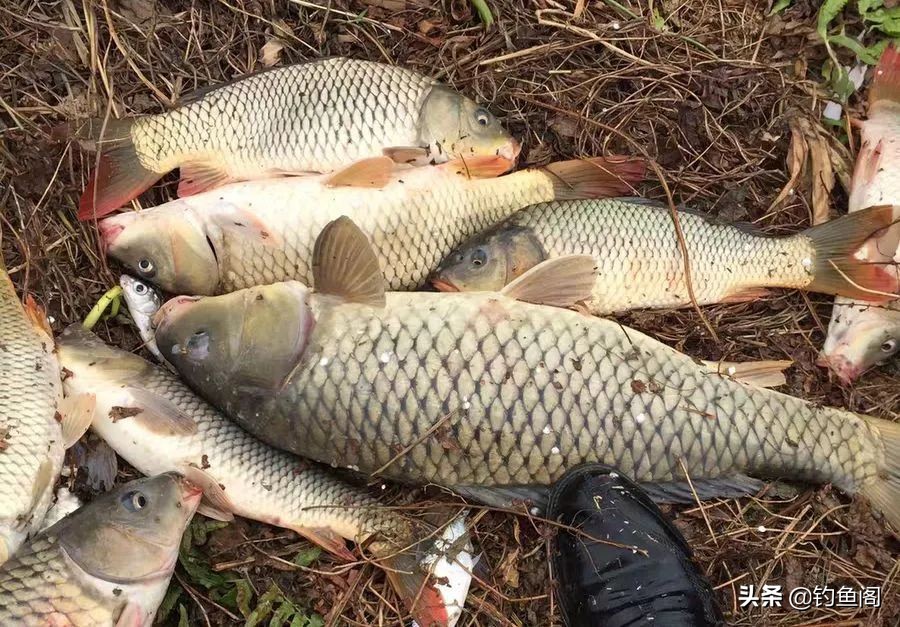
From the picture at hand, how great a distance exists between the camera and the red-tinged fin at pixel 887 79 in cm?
293

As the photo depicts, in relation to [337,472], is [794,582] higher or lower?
lower

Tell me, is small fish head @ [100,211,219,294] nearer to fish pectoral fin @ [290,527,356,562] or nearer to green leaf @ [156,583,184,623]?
fish pectoral fin @ [290,527,356,562]


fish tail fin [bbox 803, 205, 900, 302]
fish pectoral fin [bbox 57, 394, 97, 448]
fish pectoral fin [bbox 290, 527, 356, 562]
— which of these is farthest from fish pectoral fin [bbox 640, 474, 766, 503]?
fish pectoral fin [bbox 57, 394, 97, 448]

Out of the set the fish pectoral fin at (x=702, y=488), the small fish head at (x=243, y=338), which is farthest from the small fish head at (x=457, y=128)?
the fish pectoral fin at (x=702, y=488)

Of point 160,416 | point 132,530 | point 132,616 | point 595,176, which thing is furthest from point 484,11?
point 132,616

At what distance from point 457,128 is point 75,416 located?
5.65 ft

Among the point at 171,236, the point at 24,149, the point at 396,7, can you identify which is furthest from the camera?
the point at 396,7

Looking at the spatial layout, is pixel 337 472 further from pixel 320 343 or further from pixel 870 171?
pixel 870 171

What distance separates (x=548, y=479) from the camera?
2.52 m

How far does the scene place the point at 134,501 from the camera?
2443mm

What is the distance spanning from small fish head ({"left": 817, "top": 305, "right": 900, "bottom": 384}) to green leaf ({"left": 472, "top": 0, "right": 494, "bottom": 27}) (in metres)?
1.84

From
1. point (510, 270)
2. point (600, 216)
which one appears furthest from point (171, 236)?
point (600, 216)

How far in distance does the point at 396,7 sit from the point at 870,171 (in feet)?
6.67

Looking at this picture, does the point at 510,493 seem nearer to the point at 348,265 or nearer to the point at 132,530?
the point at 348,265
